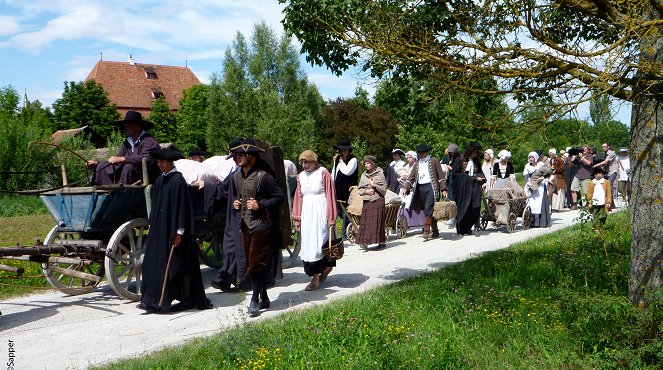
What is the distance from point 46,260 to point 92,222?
77cm

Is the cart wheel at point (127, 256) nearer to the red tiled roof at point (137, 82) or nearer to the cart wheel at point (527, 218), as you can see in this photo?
the cart wheel at point (527, 218)

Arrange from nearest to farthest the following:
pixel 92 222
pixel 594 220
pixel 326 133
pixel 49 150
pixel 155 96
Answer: pixel 594 220, pixel 92 222, pixel 49 150, pixel 326 133, pixel 155 96

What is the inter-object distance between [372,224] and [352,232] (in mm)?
1196

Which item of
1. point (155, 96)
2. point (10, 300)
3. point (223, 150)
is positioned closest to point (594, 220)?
point (10, 300)

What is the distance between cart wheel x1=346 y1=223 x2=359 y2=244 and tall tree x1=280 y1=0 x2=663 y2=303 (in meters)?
7.65

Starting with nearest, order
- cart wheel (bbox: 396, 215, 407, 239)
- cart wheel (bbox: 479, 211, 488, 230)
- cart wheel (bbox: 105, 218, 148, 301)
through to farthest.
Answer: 1. cart wheel (bbox: 105, 218, 148, 301)
2. cart wheel (bbox: 396, 215, 407, 239)
3. cart wheel (bbox: 479, 211, 488, 230)

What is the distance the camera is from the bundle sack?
1380cm

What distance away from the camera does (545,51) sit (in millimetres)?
5406

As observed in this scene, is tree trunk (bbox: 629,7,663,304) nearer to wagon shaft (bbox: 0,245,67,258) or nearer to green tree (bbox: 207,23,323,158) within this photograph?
wagon shaft (bbox: 0,245,67,258)

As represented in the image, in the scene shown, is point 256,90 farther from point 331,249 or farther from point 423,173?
point 331,249

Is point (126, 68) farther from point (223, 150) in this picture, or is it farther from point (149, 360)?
point (149, 360)

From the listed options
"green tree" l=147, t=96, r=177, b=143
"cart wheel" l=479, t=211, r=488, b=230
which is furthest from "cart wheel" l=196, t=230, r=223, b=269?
"green tree" l=147, t=96, r=177, b=143

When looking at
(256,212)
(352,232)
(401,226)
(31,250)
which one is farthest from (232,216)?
(401,226)

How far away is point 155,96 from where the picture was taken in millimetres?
89938
